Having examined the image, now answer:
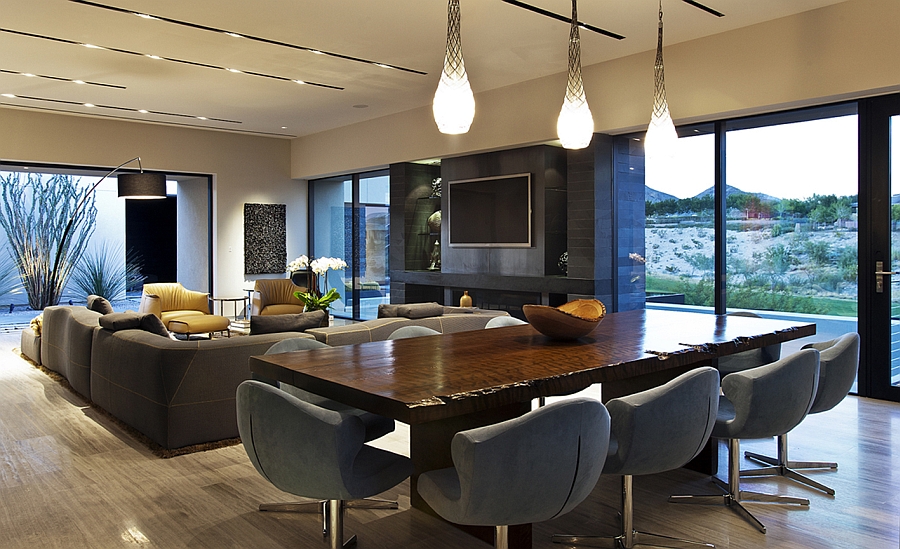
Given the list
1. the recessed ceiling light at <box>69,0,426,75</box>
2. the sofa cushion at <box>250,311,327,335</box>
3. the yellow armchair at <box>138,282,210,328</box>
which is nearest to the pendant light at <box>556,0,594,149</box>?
the sofa cushion at <box>250,311,327,335</box>

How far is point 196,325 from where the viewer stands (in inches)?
288

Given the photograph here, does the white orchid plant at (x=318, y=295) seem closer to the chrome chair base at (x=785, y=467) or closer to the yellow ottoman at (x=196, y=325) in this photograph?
the yellow ottoman at (x=196, y=325)

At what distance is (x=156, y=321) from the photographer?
14.8ft

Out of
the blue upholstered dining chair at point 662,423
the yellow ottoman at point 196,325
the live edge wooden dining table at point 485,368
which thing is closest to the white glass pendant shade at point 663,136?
the live edge wooden dining table at point 485,368

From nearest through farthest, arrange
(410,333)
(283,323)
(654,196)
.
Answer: (410,333) < (283,323) < (654,196)

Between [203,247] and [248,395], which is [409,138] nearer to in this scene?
[203,247]

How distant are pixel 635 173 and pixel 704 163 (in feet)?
2.55

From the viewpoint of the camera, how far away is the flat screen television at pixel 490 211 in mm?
7277

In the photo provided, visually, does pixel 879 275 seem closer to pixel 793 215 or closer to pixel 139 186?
pixel 793 215

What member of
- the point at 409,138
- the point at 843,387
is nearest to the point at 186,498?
the point at 843,387

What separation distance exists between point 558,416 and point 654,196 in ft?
16.3

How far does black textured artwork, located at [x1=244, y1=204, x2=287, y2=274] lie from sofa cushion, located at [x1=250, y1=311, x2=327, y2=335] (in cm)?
624

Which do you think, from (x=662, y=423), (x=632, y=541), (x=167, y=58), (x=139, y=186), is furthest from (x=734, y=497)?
(x=139, y=186)

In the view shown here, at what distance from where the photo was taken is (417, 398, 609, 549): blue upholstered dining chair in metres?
1.87
